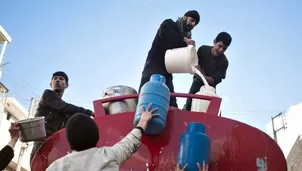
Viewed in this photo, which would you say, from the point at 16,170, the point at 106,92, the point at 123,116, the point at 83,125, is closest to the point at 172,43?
the point at 106,92

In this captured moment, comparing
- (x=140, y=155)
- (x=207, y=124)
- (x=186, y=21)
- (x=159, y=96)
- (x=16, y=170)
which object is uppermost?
(x=186, y=21)

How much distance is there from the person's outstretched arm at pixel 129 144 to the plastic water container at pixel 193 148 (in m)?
0.29

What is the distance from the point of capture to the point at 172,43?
404 cm

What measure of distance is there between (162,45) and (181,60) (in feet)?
1.68

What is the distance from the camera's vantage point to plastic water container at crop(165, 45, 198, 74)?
142 inches

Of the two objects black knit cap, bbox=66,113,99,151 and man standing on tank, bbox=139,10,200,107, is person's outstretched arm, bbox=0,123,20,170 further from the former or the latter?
man standing on tank, bbox=139,10,200,107

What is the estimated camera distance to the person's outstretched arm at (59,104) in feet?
11.9

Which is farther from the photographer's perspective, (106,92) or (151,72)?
(151,72)

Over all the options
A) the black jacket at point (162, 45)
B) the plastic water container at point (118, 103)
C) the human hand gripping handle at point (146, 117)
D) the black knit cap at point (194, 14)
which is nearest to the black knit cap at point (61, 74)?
the plastic water container at point (118, 103)

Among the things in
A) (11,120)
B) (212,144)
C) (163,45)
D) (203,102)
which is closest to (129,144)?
(212,144)

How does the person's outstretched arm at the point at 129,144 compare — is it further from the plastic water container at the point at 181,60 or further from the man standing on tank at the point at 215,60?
the man standing on tank at the point at 215,60

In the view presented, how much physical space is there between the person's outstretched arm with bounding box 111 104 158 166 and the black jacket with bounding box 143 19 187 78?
148 cm

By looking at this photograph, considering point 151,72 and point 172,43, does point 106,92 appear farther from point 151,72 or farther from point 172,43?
point 172,43

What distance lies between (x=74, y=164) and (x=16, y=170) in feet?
76.3
